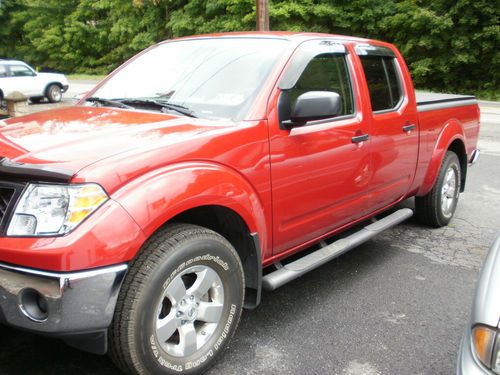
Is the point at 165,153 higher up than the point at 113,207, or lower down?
higher up

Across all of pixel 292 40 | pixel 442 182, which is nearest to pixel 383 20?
pixel 442 182

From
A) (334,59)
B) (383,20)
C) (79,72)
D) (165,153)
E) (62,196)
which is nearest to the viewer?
(62,196)

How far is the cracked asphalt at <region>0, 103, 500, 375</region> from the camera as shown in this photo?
2.71m

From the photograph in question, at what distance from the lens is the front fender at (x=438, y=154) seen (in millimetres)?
4648

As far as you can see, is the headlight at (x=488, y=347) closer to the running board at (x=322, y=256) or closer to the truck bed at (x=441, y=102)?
the running board at (x=322, y=256)

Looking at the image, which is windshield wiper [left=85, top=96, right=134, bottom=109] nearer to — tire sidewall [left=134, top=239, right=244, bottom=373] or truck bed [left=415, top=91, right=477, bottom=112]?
tire sidewall [left=134, top=239, right=244, bottom=373]

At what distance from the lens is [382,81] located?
4082 mm

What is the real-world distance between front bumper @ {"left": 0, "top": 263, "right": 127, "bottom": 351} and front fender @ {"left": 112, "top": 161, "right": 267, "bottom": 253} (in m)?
0.26

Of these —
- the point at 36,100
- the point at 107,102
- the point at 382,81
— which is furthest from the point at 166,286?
the point at 36,100

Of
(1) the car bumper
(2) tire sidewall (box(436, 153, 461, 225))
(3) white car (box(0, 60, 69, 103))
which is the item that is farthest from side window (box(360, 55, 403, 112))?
(3) white car (box(0, 60, 69, 103))

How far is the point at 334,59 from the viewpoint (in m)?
3.57

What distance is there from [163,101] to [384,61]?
6.90 ft

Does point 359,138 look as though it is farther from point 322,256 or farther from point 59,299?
point 59,299

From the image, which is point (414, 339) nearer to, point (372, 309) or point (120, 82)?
point (372, 309)
